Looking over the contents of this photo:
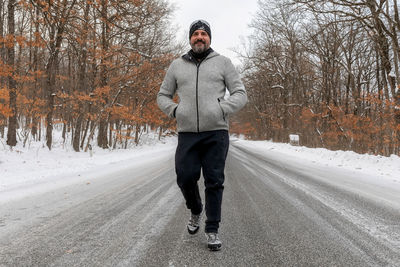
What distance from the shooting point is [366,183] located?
20.1ft

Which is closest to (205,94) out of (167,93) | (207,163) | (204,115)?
(204,115)

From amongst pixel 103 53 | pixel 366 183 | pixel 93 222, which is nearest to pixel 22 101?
pixel 103 53

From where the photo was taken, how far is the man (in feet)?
8.48

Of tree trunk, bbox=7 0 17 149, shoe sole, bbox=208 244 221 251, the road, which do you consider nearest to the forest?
tree trunk, bbox=7 0 17 149

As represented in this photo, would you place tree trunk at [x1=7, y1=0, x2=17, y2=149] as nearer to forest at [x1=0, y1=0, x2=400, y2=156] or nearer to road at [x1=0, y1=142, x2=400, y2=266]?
forest at [x1=0, y1=0, x2=400, y2=156]

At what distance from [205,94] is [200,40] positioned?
1.77ft

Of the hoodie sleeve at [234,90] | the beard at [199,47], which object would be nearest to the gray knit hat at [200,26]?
the beard at [199,47]

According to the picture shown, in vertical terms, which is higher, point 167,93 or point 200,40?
point 200,40

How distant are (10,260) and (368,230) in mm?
3327

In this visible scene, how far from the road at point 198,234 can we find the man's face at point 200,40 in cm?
185

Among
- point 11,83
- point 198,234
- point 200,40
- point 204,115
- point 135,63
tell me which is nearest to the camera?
point 204,115

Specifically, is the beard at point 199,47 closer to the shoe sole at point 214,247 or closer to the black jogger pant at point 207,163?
the black jogger pant at point 207,163

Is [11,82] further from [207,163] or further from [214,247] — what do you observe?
[214,247]

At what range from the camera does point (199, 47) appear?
2.71 m
